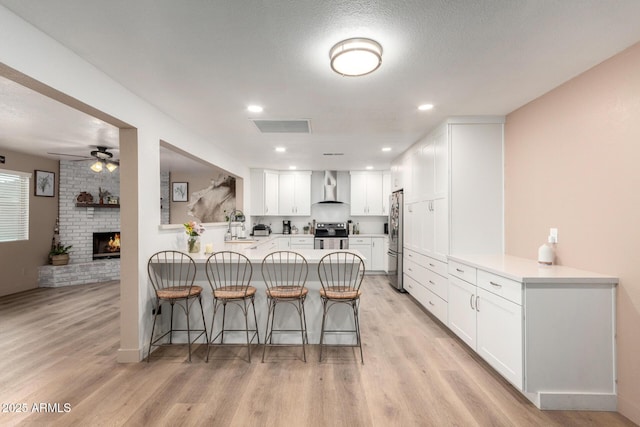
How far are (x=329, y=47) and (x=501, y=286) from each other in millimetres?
2194

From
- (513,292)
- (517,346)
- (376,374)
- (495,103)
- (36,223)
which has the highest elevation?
(495,103)

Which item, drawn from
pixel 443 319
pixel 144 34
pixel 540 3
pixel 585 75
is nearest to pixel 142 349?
pixel 144 34

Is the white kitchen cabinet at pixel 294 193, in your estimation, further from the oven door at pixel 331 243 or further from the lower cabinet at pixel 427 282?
the lower cabinet at pixel 427 282

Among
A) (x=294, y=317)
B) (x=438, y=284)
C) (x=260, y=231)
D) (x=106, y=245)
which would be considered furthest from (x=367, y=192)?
(x=106, y=245)

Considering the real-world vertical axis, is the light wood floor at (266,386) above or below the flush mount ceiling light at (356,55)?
below

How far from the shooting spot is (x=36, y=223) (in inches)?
203

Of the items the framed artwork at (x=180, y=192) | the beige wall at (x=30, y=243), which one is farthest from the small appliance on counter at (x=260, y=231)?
the beige wall at (x=30, y=243)

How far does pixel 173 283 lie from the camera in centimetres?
304

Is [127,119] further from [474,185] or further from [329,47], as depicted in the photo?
[474,185]

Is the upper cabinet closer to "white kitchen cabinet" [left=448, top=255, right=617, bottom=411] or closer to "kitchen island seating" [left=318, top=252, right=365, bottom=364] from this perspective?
"kitchen island seating" [left=318, top=252, right=365, bottom=364]

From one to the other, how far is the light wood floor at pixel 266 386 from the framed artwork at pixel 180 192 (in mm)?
4293

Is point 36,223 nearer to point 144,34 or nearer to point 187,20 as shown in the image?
point 144,34

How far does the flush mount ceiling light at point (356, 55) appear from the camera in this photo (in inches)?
70.6

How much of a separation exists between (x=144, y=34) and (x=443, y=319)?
377cm
